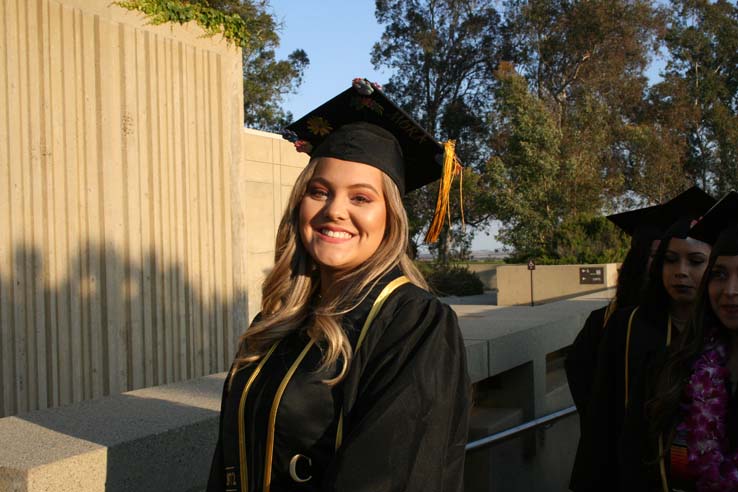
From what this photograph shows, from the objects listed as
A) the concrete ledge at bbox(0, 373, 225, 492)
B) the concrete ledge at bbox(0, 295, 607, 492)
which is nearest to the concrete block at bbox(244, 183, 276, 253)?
the concrete ledge at bbox(0, 295, 607, 492)

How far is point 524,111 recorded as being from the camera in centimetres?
2273

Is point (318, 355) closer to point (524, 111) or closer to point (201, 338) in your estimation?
point (201, 338)

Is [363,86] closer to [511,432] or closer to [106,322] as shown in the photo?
[511,432]

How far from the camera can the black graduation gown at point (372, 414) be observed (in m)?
1.54

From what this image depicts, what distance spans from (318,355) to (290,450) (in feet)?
0.74

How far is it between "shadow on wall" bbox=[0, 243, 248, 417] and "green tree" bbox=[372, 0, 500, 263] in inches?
1058

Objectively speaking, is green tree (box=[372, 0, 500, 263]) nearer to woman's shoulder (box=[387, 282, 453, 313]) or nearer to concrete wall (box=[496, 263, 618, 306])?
concrete wall (box=[496, 263, 618, 306])

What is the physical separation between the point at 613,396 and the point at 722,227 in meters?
0.88

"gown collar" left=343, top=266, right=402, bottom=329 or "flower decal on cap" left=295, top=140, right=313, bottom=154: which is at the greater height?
"flower decal on cap" left=295, top=140, right=313, bottom=154

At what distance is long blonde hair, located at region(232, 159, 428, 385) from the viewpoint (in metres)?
1.78

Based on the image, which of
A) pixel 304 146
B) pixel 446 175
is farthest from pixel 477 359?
pixel 304 146

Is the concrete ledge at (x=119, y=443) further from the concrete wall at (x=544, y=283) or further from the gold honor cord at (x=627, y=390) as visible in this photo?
the concrete wall at (x=544, y=283)

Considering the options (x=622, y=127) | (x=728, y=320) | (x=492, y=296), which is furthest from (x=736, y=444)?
(x=622, y=127)

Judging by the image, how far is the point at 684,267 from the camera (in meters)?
3.40
